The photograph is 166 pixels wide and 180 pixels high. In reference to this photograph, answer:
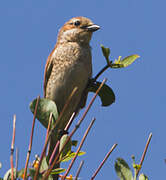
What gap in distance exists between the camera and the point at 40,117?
2.05m

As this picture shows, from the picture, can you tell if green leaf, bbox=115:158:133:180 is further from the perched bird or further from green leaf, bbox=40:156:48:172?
the perched bird

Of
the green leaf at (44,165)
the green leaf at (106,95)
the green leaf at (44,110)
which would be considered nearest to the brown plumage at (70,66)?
the green leaf at (106,95)

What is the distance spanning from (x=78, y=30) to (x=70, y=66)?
0.69 m

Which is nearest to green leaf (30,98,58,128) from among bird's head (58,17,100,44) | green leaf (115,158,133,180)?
green leaf (115,158,133,180)

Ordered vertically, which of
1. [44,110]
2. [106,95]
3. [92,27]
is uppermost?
[92,27]

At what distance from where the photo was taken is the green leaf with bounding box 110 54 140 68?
227 centimetres

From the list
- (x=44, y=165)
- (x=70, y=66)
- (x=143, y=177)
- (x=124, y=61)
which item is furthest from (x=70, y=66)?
(x=143, y=177)

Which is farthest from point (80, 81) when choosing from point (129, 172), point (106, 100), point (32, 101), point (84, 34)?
point (129, 172)

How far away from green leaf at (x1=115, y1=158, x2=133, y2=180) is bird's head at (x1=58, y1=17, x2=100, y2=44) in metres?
3.03

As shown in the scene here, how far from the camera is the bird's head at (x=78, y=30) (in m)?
4.75

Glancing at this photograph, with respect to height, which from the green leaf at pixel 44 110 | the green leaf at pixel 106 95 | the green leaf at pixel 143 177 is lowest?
the green leaf at pixel 143 177

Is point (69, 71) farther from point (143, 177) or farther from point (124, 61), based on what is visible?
point (143, 177)

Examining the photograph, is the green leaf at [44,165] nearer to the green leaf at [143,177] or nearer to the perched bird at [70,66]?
the green leaf at [143,177]

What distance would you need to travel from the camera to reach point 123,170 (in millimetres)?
1803
